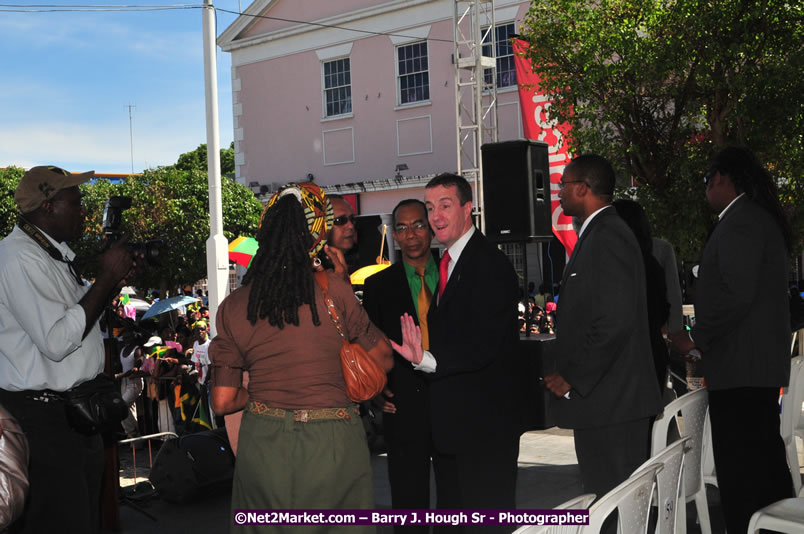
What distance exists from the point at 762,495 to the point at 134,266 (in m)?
2.88

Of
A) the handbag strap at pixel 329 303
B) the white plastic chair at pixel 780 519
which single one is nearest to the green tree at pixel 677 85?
the white plastic chair at pixel 780 519

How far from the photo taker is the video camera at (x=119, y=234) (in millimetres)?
3342

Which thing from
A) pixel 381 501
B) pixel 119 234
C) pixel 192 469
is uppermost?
pixel 119 234

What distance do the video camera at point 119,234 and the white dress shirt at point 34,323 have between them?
357 millimetres

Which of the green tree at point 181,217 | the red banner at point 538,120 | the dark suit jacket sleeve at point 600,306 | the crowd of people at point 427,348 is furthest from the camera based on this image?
the green tree at point 181,217

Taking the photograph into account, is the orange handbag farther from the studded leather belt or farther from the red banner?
the red banner

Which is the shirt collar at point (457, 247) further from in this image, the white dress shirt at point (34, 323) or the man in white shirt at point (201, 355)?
the man in white shirt at point (201, 355)

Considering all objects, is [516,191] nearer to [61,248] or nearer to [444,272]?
[444,272]

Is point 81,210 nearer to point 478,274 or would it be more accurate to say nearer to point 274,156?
point 478,274

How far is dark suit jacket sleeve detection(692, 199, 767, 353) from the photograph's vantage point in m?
3.56

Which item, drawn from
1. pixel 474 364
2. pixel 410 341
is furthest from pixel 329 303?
pixel 474 364

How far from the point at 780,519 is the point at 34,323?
109 inches

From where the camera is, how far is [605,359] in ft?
10.8

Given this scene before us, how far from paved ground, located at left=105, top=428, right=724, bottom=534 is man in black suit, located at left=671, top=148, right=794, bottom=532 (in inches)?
53.7
